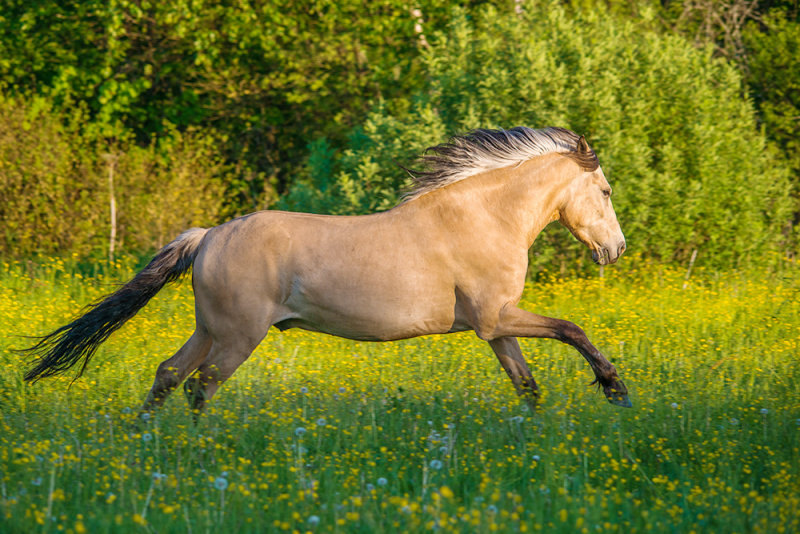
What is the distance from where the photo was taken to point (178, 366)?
5836mm

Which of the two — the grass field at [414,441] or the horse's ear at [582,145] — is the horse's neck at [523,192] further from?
the grass field at [414,441]

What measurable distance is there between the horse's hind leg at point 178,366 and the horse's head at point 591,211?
2581 millimetres

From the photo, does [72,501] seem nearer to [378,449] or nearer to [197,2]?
[378,449]

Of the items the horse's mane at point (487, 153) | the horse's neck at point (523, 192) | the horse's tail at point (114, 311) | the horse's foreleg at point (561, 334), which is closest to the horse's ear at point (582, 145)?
the horse's mane at point (487, 153)

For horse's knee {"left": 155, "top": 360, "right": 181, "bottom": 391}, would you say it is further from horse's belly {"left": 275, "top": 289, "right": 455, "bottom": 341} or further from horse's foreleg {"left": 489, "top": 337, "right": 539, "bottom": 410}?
horse's foreleg {"left": 489, "top": 337, "right": 539, "bottom": 410}

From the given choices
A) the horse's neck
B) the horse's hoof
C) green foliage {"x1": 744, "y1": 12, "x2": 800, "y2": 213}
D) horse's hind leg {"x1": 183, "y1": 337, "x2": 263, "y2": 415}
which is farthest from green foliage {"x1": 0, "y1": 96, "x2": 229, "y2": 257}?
the horse's hoof

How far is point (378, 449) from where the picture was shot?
16.8 feet

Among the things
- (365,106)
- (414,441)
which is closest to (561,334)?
(414,441)

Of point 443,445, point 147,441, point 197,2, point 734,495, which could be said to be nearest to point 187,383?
point 147,441

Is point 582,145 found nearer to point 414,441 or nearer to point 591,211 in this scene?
point 591,211

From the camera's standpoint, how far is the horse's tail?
19.6ft

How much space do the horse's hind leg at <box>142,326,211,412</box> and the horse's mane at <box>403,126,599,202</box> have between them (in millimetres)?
1642

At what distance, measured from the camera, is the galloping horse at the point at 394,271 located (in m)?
5.59

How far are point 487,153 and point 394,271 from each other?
3.65ft
